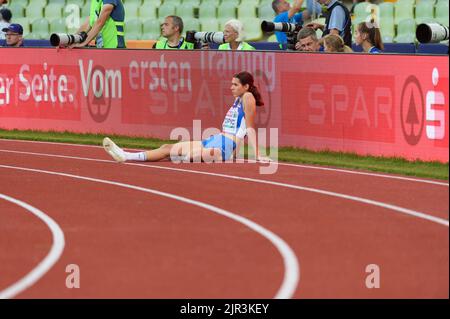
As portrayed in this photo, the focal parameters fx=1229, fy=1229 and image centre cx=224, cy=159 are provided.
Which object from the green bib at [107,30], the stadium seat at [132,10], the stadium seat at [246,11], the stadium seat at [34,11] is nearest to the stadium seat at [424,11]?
the stadium seat at [246,11]

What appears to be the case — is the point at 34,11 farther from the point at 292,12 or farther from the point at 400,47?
the point at 292,12

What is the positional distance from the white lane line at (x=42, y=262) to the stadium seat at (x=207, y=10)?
1299 cm

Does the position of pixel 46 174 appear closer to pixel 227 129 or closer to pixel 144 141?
pixel 227 129

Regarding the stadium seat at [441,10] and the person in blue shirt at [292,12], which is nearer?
the person in blue shirt at [292,12]

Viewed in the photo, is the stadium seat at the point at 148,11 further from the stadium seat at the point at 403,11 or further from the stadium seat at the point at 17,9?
the stadium seat at the point at 403,11

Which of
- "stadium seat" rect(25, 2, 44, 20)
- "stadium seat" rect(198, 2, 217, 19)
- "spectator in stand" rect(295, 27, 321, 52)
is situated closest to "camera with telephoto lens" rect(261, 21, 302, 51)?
"spectator in stand" rect(295, 27, 321, 52)

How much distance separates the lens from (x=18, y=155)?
15461 millimetres

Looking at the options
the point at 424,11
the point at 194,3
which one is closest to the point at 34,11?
the point at 194,3

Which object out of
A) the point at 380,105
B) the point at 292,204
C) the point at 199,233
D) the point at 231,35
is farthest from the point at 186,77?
the point at 199,233

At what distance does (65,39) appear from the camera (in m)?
17.6

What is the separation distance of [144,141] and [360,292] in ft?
32.2

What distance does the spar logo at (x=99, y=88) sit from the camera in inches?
681

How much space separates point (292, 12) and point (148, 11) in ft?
30.2

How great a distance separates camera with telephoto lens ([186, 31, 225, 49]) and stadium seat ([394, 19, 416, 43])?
391 centimetres
